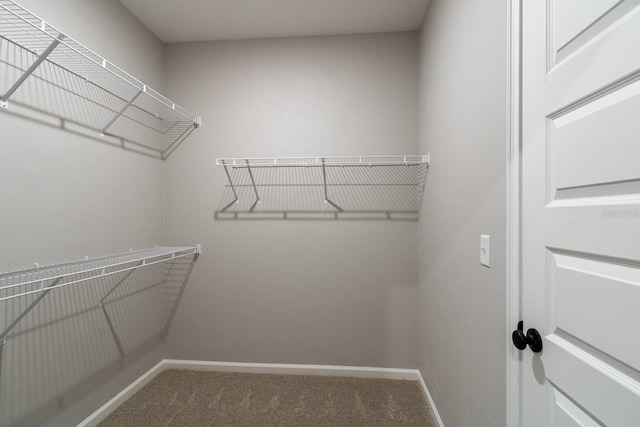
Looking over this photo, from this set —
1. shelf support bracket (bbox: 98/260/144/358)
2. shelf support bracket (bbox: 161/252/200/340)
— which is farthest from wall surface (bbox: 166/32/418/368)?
shelf support bracket (bbox: 98/260/144/358)

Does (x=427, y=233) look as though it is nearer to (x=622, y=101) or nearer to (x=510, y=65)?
(x=510, y=65)

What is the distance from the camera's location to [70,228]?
56.9 inches

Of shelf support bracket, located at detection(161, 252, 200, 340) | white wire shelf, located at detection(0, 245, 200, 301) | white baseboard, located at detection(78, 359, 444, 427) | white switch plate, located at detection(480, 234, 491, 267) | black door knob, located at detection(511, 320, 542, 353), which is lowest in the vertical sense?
white baseboard, located at detection(78, 359, 444, 427)

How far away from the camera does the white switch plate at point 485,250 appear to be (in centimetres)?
102

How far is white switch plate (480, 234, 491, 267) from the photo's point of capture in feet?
3.35

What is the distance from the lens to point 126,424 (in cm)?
160

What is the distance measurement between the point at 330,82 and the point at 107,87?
1415 mm

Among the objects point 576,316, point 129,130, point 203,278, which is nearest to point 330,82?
point 129,130

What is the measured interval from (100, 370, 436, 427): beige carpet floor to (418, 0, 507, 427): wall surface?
10.5 inches

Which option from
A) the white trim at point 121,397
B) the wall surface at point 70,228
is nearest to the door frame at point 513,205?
the wall surface at point 70,228

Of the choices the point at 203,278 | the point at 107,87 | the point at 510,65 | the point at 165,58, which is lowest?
the point at 203,278

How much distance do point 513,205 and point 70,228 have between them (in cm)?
198

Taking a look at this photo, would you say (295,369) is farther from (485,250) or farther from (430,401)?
(485,250)

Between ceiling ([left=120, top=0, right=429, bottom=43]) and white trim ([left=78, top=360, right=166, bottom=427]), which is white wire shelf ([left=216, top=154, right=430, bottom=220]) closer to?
→ ceiling ([left=120, top=0, right=429, bottom=43])
